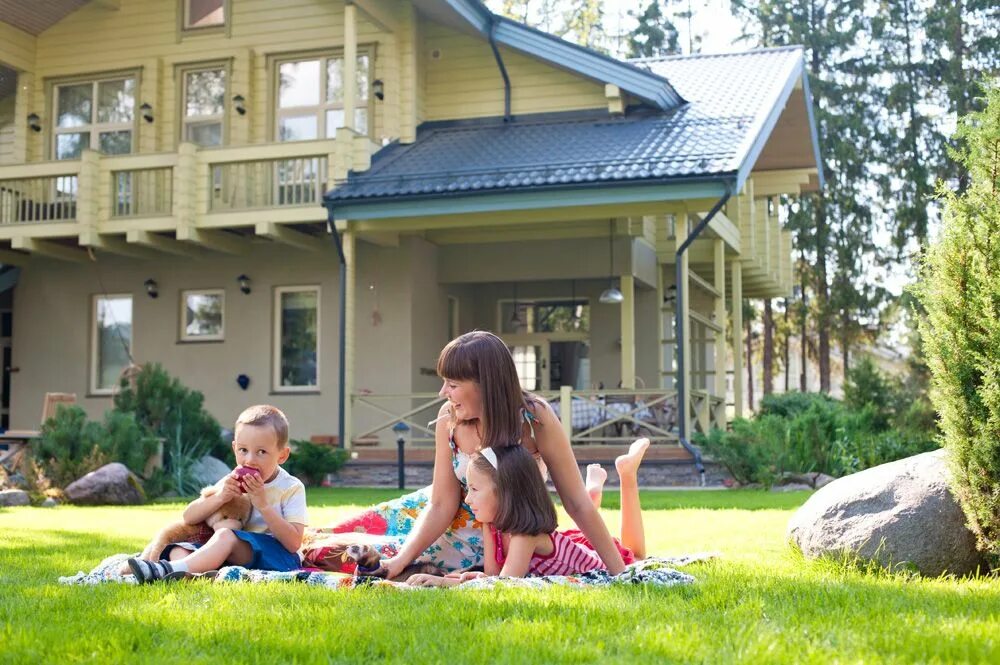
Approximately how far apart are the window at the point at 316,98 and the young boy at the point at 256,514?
1353 cm

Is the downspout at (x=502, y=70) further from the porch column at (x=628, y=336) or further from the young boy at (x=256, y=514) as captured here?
the young boy at (x=256, y=514)

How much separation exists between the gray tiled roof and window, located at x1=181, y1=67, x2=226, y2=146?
3.33 m

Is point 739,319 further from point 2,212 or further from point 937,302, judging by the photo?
point 937,302

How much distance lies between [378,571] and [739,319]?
18.0m

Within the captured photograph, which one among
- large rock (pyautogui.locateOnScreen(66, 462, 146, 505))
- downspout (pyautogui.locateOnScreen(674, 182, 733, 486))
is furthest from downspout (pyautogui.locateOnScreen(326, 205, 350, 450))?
downspout (pyautogui.locateOnScreen(674, 182, 733, 486))

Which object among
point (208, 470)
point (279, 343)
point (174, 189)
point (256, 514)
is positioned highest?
point (174, 189)

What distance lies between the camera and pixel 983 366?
18.5ft

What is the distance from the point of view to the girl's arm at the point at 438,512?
5.55 m

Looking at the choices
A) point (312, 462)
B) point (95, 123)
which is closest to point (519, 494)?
point (312, 462)

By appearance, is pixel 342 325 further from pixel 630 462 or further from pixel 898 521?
pixel 898 521

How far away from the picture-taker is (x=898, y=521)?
5945 millimetres

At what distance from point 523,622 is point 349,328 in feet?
42.6

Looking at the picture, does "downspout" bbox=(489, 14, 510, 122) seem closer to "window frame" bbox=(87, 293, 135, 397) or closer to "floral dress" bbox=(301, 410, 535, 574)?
"window frame" bbox=(87, 293, 135, 397)

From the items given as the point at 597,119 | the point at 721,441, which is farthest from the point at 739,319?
the point at 721,441
